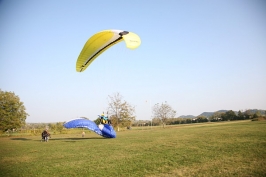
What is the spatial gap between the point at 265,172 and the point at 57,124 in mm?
42284

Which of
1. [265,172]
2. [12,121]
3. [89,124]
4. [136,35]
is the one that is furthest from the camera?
[12,121]

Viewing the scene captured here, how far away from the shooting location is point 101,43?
9.16 meters

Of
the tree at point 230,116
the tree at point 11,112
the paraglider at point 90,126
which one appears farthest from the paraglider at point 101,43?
the tree at point 230,116

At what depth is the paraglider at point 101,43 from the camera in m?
7.54

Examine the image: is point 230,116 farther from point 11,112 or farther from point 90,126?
point 11,112

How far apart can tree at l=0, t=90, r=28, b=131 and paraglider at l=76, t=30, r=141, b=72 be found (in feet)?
115

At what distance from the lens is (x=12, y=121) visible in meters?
35.9

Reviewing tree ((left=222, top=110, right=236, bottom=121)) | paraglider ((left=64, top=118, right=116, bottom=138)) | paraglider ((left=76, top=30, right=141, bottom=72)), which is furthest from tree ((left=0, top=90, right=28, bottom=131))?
tree ((left=222, top=110, right=236, bottom=121))

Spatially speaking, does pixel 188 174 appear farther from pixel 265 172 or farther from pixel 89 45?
pixel 89 45

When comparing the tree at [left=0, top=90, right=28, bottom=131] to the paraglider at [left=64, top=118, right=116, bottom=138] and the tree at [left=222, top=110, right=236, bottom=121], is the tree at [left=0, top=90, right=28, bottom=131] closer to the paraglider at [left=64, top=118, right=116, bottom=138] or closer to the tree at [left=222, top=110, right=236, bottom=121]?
the paraglider at [left=64, top=118, right=116, bottom=138]

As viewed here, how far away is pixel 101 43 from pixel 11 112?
1510 inches

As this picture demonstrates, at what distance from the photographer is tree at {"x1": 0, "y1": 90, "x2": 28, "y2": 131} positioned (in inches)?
1393

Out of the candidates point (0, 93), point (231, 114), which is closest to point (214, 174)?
point (0, 93)

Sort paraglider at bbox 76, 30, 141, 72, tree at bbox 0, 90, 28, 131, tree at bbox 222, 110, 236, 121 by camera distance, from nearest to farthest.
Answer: paraglider at bbox 76, 30, 141, 72 < tree at bbox 0, 90, 28, 131 < tree at bbox 222, 110, 236, 121
